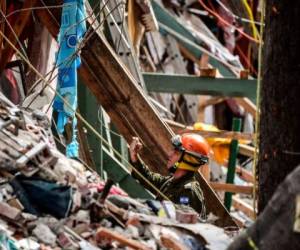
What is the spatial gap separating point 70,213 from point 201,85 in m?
6.07

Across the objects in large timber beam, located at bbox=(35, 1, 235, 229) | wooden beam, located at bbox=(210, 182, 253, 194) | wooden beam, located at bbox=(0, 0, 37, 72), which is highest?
wooden beam, located at bbox=(0, 0, 37, 72)

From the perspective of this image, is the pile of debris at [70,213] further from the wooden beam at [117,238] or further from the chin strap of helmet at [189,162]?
the chin strap of helmet at [189,162]

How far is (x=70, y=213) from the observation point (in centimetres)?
543

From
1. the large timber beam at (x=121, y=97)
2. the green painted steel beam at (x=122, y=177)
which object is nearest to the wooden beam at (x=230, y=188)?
the green painted steel beam at (x=122, y=177)

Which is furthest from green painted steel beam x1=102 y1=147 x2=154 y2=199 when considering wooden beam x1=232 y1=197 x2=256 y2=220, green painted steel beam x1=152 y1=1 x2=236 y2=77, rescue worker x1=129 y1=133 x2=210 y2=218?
green painted steel beam x1=152 y1=1 x2=236 y2=77

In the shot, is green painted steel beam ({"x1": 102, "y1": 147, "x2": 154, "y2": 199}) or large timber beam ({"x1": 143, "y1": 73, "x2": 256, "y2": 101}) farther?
large timber beam ({"x1": 143, "y1": 73, "x2": 256, "y2": 101})

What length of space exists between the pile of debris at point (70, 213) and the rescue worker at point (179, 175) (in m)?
1.62

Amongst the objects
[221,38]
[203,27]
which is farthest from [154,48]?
[221,38]

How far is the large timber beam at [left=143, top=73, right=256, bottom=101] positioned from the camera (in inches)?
441

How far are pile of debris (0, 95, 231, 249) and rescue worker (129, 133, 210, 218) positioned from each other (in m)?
1.62

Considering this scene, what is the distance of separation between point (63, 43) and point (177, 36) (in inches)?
294

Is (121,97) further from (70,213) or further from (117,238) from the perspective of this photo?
(117,238)

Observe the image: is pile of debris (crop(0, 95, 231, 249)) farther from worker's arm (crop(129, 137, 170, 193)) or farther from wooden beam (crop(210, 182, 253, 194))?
wooden beam (crop(210, 182, 253, 194))

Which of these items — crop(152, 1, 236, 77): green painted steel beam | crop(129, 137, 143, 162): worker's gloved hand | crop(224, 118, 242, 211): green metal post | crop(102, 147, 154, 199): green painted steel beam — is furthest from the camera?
crop(152, 1, 236, 77): green painted steel beam
